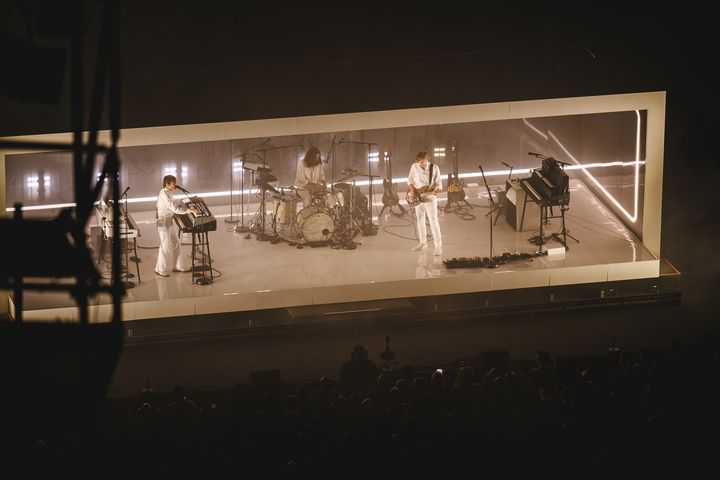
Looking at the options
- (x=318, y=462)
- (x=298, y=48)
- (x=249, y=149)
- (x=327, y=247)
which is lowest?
(x=318, y=462)

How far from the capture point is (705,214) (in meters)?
15.0

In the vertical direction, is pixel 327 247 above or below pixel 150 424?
above

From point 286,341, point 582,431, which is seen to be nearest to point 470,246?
point 286,341

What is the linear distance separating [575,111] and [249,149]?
4208 millimetres

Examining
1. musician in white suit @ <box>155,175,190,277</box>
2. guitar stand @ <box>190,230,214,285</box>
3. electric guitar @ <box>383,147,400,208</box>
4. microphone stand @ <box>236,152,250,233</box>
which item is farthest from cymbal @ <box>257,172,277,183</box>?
electric guitar @ <box>383,147,400,208</box>

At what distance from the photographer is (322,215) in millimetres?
14625

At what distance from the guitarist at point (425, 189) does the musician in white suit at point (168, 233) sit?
9.64 ft

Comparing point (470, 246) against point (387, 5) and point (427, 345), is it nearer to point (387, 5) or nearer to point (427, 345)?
point (427, 345)

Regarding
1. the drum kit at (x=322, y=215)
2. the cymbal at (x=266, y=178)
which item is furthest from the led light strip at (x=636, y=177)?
the cymbal at (x=266, y=178)

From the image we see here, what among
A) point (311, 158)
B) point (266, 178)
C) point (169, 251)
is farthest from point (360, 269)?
point (169, 251)

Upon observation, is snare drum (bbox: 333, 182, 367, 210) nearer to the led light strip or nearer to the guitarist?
the guitarist

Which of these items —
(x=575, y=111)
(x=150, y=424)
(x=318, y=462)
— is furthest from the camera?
(x=575, y=111)

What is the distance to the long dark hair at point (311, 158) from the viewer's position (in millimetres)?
14875

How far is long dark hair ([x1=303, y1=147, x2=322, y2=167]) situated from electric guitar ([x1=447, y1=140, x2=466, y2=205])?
6.01 feet
